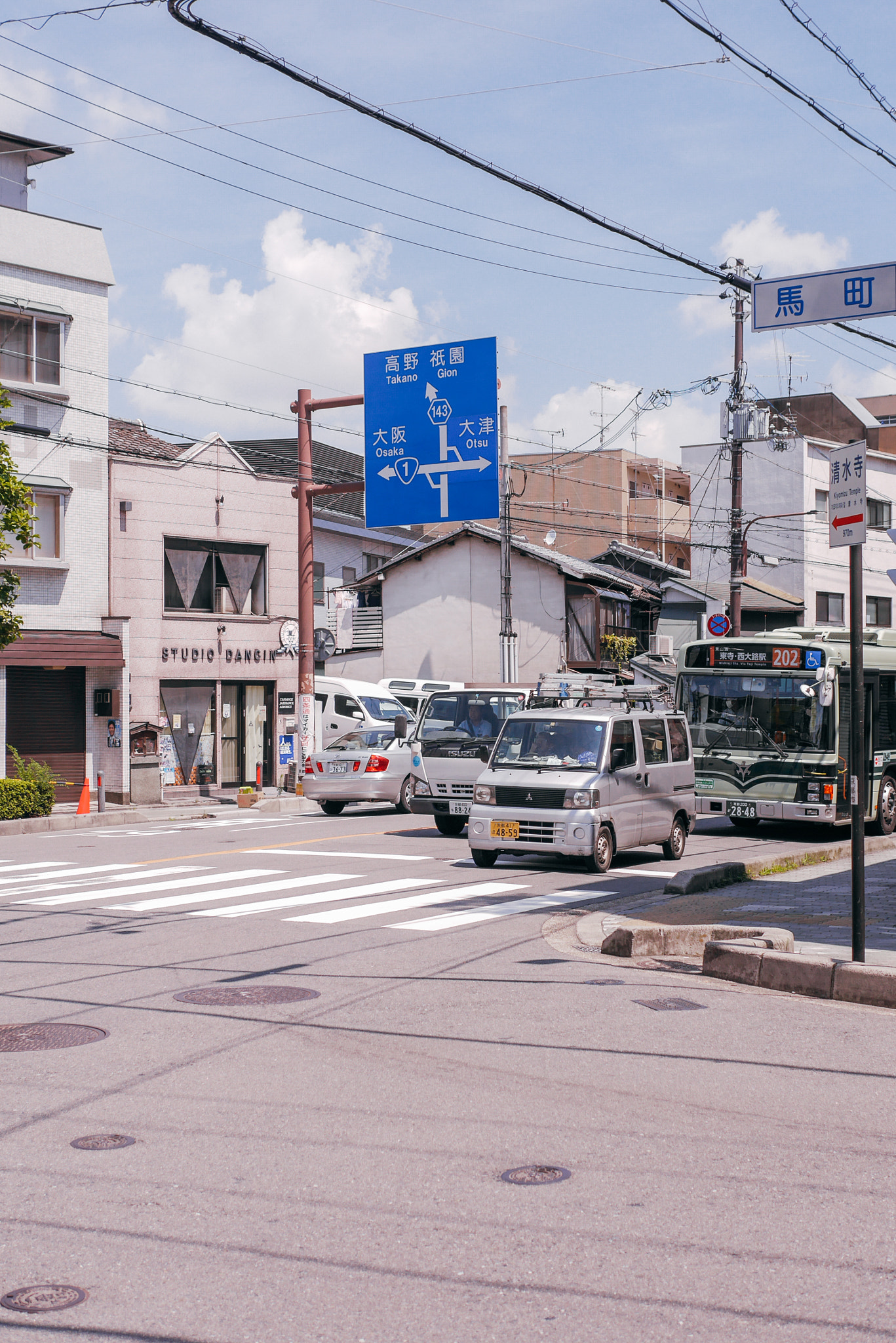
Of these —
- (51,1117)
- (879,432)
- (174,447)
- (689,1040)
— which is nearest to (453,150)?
(689,1040)

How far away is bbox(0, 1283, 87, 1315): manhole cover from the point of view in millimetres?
4027

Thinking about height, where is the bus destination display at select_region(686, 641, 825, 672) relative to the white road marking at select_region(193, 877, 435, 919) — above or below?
above

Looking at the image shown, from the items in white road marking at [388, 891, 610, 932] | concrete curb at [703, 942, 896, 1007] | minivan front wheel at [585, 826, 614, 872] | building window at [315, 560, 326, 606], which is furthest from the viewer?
building window at [315, 560, 326, 606]

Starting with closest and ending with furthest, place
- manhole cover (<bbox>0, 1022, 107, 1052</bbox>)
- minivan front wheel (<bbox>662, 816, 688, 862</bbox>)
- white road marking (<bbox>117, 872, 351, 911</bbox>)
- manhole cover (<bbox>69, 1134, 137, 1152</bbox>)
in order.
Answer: manhole cover (<bbox>69, 1134, 137, 1152</bbox>) < manhole cover (<bbox>0, 1022, 107, 1052</bbox>) < white road marking (<bbox>117, 872, 351, 911</bbox>) < minivan front wheel (<bbox>662, 816, 688, 862</bbox>)

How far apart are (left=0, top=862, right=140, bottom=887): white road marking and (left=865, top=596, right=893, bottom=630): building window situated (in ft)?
158

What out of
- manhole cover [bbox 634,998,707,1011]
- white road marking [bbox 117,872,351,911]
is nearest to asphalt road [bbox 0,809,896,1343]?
manhole cover [bbox 634,998,707,1011]

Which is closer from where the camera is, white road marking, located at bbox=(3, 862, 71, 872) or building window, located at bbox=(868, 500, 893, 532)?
white road marking, located at bbox=(3, 862, 71, 872)

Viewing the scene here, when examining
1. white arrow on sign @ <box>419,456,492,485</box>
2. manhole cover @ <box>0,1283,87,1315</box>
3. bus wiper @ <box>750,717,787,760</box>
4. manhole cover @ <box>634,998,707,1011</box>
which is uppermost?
white arrow on sign @ <box>419,456,492,485</box>

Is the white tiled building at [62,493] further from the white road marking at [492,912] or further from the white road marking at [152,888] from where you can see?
the white road marking at [492,912]

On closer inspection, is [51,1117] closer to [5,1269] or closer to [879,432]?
[5,1269]

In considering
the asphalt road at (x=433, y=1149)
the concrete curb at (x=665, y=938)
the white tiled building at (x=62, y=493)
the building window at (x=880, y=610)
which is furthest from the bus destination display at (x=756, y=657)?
the building window at (x=880, y=610)

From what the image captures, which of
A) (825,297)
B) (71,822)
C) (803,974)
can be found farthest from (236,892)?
(71,822)

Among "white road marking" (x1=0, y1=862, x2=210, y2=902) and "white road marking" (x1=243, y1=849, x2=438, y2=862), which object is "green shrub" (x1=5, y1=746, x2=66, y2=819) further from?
"white road marking" (x1=0, y1=862, x2=210, y2=902)

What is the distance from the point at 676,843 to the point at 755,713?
4032 millimetres
